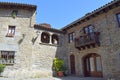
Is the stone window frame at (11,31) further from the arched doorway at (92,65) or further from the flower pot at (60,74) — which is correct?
the arched doorway at (92,65)

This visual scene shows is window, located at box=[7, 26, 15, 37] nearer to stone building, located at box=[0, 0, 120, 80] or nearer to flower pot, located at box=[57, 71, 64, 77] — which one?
stone building, located at box=[0, 0, 120, 80]

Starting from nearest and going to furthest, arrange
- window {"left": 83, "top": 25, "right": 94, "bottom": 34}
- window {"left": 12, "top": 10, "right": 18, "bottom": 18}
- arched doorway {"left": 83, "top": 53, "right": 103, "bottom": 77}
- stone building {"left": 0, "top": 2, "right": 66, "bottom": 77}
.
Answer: arched doorway {"left": 83, "top": 53, "right": 103, "bottom": 77} < stone building {"left": 0, "top": 2, "right": 66, "bottom": 77} < window {"left": 83, "top": 25, "right": 94, "bottom": 34} < window {"left": 12, "top": 10, "right": 18, "bottom": 18}

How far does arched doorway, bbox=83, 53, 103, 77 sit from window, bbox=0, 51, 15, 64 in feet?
25.6

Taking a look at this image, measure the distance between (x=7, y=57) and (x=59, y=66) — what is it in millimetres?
5819

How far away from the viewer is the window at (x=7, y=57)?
14305 millimetres

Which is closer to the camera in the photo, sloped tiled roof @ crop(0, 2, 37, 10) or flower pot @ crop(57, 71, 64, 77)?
sloped tiled roof @ crop(0, 2, 37, 10)

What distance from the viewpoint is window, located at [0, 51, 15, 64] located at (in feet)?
46.9

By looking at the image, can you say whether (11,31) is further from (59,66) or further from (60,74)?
(60,74)

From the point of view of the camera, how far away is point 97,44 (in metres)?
14.1

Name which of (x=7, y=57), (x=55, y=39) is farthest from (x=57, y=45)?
(x=7, y=57)

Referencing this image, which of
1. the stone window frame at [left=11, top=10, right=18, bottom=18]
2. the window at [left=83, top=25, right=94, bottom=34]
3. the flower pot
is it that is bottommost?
the flower pot

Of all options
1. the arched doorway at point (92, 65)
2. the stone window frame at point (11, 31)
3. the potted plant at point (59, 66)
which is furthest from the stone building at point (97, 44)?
the stone window frame at point (11, 31)

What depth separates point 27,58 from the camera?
15.1m

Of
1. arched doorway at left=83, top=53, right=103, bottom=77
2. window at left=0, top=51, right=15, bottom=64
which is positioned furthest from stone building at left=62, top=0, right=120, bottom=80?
window at left=0, top=51, right=15, bottom=64
